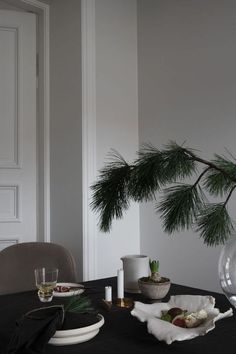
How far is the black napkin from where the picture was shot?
98 centimetres

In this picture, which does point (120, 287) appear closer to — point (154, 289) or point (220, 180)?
point (154, 289)

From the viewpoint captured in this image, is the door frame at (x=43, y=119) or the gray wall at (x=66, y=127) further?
the door frame at (x=43, y=119)

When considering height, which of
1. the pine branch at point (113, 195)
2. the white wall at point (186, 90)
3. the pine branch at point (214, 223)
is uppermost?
the white wall at point (186, 90)

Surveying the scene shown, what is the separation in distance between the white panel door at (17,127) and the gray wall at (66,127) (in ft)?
0.42

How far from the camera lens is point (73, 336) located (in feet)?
3.48

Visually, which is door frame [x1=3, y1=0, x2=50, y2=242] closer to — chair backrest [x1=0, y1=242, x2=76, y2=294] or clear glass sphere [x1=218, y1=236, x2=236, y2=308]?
chair backrest [x1=0, y1=242, x2=76, y2=294]

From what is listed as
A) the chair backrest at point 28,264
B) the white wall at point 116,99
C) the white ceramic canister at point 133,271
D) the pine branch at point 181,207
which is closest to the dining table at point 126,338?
the white ceramic canister at point 133,271

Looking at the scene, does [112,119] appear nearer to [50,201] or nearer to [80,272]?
[50,201]

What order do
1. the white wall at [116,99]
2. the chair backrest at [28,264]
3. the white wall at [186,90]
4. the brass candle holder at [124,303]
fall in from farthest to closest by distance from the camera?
1. the white wall at [116,99]
2. the white wall at [186,90]
3. the chair backrest at [28,264]
4. the brass candle holder at [124,303]

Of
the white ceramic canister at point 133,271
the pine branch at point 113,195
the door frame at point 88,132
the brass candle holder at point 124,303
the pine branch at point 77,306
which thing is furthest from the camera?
the door frame at point 88,132

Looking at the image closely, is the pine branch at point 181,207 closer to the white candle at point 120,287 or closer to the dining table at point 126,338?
the dining table at point 126,338

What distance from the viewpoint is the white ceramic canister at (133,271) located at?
1620mm

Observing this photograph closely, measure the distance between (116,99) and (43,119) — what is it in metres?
0.46

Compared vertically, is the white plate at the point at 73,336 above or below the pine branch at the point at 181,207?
below
